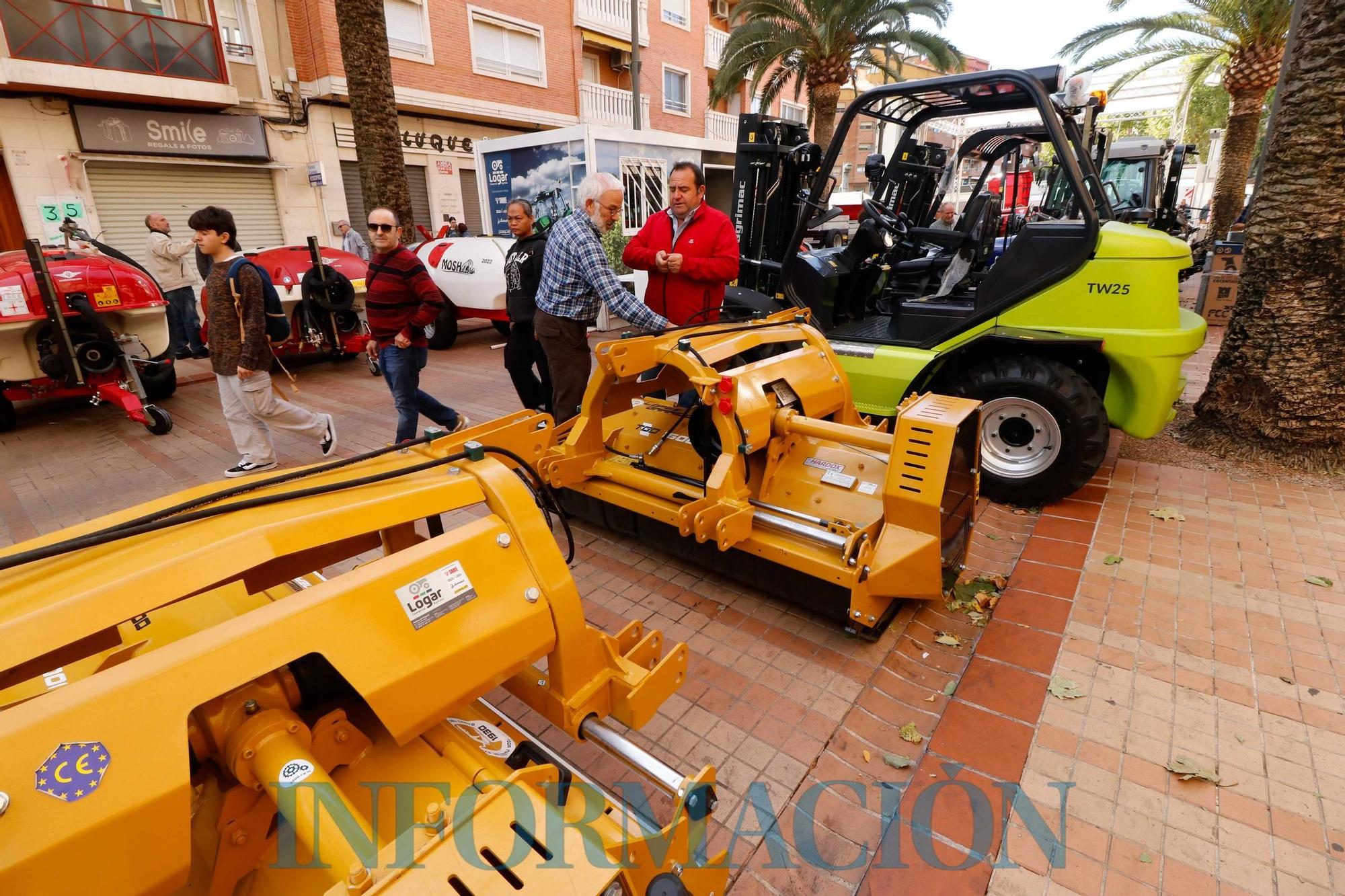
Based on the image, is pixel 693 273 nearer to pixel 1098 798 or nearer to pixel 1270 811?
pixel 1098 798

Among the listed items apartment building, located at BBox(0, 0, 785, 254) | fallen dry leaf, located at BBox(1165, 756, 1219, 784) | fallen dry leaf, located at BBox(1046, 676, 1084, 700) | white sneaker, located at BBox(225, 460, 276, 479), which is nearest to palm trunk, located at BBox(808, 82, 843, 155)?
apartment building, located at BBox(0, 0, 785, 254)

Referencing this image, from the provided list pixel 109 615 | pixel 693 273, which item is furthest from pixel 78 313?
pixel 109 615

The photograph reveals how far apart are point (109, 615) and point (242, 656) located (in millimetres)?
272

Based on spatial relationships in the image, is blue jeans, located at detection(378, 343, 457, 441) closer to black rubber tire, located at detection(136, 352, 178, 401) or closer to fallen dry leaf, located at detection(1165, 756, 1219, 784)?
black rubber tire, located at detection(136, 352, 178, 401)

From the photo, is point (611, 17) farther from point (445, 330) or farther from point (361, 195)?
point (445, 330)

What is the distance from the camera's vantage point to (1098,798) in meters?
2.28

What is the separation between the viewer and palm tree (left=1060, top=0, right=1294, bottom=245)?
1263cm

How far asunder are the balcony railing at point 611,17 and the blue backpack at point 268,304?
17.4 m

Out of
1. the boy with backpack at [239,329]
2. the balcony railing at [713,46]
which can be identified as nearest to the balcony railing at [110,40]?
the boy with backpack at [239,329]

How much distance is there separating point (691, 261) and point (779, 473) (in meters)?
1.61

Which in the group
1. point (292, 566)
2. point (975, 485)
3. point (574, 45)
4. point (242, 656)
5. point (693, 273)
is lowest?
point (975, 485)

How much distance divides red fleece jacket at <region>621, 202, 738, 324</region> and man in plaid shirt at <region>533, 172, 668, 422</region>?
43 cm

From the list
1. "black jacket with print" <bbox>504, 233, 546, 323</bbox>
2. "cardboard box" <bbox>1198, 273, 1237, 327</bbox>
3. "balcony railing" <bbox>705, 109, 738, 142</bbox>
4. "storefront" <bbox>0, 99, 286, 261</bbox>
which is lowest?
"cardboard box" <bbox>1198, 273, 1237, 327</bbox>

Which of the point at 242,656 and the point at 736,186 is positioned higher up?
the point at 736,186
